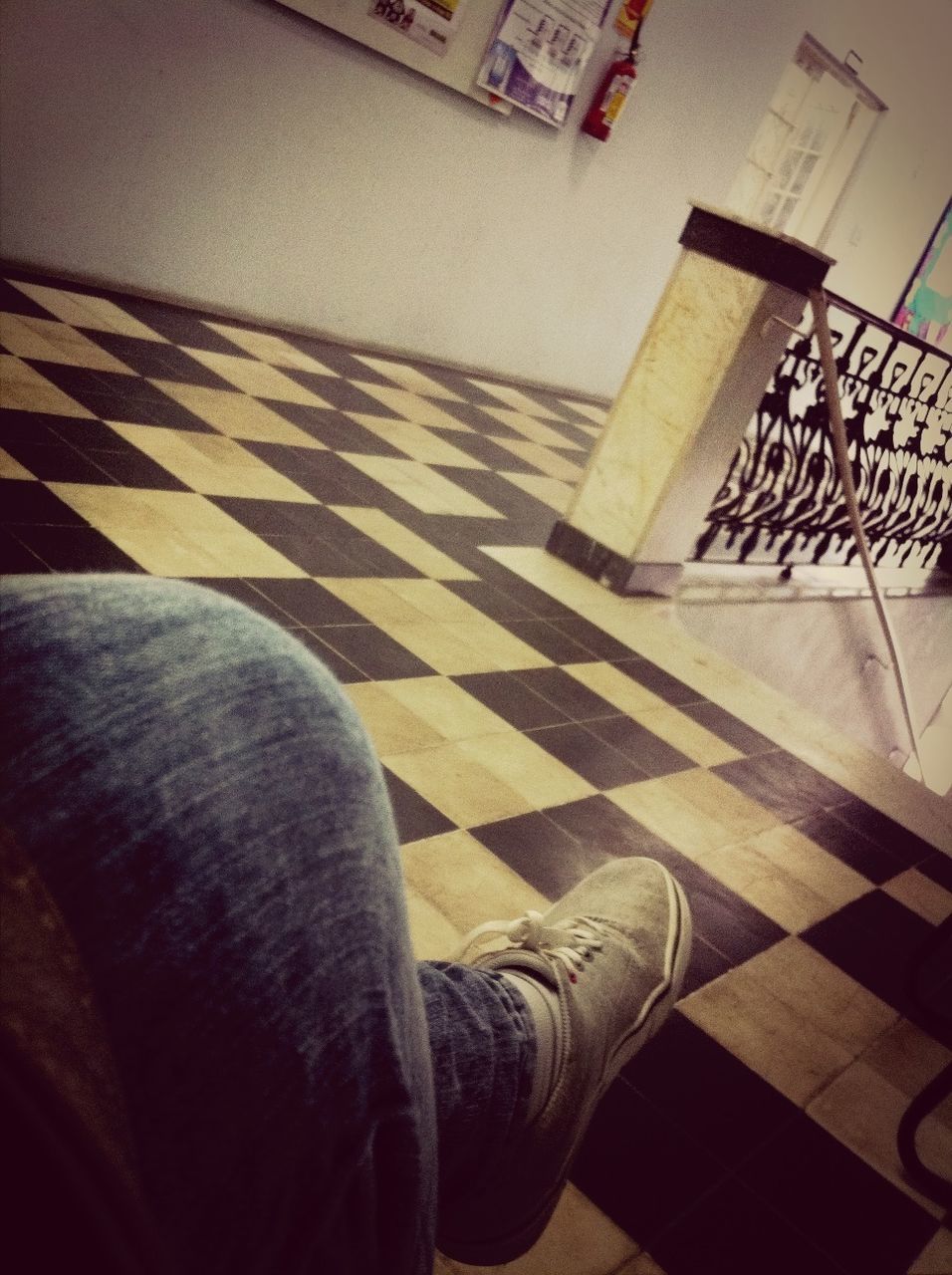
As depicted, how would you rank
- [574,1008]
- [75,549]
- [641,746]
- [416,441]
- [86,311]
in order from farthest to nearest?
[416,441] → [86,311] → [641,746] → [75,549] → [574,1008]

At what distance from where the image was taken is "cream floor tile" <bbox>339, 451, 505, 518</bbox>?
11.8 ft

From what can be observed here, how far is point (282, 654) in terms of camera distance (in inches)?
24.2

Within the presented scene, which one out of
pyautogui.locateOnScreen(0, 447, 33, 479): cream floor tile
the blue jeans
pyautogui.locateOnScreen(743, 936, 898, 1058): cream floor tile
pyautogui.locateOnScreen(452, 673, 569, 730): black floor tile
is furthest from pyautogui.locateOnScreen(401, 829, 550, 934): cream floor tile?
pyautogui.locateOnScreen(0, 447, 33, 479): cream floor tile

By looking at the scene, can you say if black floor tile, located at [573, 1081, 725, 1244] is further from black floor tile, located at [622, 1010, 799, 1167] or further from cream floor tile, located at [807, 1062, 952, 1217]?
cream floor tile, located at [807, 1062, 952, 1217]

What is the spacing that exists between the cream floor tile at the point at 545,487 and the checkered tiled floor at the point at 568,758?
1.9 inches

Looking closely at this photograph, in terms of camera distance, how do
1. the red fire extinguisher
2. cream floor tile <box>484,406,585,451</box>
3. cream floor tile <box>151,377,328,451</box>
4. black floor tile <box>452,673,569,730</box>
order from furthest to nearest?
1. the red fire extinguisher
2. cream floor tile <box>484,406,585,451</box>
3. cream floor tile <box>151,377,328,451</box>
4. black floor tile <box>452,673,569,730</box>

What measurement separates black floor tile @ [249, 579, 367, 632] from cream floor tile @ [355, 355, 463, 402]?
2.62m

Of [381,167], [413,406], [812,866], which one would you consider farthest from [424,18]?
[812,866]

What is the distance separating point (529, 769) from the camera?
2191mm

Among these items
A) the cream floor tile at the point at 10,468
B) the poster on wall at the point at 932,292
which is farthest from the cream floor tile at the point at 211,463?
the poster on wall at the point at 932,292

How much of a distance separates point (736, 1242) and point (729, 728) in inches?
67.6

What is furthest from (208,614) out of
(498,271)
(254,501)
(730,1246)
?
(498,271)

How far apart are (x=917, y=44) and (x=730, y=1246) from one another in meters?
8.60

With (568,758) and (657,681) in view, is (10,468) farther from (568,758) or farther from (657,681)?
(657,681)
